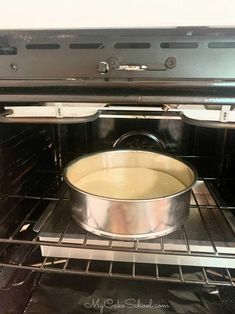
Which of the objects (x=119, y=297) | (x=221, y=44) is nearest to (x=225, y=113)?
(x=221, y=44)

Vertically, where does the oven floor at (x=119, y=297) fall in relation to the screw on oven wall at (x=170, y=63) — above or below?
below

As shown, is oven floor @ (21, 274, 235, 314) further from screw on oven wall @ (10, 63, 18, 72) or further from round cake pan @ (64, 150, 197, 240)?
screw on oven wall @ (10, 63, 18, 72)

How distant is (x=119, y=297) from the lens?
682mm

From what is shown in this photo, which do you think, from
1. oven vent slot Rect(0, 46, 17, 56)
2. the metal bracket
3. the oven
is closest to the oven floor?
the oven

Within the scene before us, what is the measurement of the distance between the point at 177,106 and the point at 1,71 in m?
0.31

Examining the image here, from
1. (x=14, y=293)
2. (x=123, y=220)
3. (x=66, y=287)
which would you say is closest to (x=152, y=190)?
(x=123, y=220)

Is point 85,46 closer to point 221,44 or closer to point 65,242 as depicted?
point 221,44

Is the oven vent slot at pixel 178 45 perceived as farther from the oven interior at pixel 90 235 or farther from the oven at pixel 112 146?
the oven interior at pixel 90 235

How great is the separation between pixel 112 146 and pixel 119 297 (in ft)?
1.37

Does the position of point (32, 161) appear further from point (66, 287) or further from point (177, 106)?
point (177, 106)

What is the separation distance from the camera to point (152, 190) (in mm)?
737

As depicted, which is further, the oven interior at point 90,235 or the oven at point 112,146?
the oven interior at point 90,235

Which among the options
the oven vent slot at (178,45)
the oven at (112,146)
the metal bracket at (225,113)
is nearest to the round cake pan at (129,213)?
the oven at (112,146)

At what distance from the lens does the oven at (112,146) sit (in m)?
0.45
